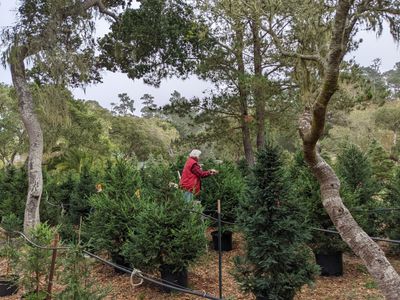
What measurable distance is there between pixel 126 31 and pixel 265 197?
5.26 meters

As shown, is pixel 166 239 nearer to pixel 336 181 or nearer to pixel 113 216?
pixel 113 216

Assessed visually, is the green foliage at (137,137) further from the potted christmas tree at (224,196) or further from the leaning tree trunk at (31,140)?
the potted christmas tree at (224,196)

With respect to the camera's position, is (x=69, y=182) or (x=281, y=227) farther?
(x=69, y=182)

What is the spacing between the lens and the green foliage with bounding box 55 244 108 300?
3.11m

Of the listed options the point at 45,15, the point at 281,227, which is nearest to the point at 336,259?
the point at 281,227

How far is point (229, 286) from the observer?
4777 millimetres

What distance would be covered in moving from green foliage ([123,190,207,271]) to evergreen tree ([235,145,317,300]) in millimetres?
686

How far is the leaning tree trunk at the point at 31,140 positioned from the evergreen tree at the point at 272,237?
468 cm

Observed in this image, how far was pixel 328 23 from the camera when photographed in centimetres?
418

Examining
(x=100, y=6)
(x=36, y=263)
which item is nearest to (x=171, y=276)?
(x=36, y=263)

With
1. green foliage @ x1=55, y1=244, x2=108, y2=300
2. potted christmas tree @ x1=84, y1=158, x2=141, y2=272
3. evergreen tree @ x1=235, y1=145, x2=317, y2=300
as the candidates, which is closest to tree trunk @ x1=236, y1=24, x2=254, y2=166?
potted christmas tree @ x1=84, y1=158, x2=141, y2=272

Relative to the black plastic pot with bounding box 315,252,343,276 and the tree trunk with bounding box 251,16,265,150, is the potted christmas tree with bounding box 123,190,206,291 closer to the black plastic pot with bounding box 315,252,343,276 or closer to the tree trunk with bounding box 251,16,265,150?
the black plastic pot with bounding box 315,252,343,276

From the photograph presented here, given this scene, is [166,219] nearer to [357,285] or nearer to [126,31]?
[357,285]

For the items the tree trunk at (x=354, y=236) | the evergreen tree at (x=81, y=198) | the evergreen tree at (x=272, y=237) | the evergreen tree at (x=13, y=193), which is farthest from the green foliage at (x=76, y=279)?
the evergreen tree at (x=13, y=193)
